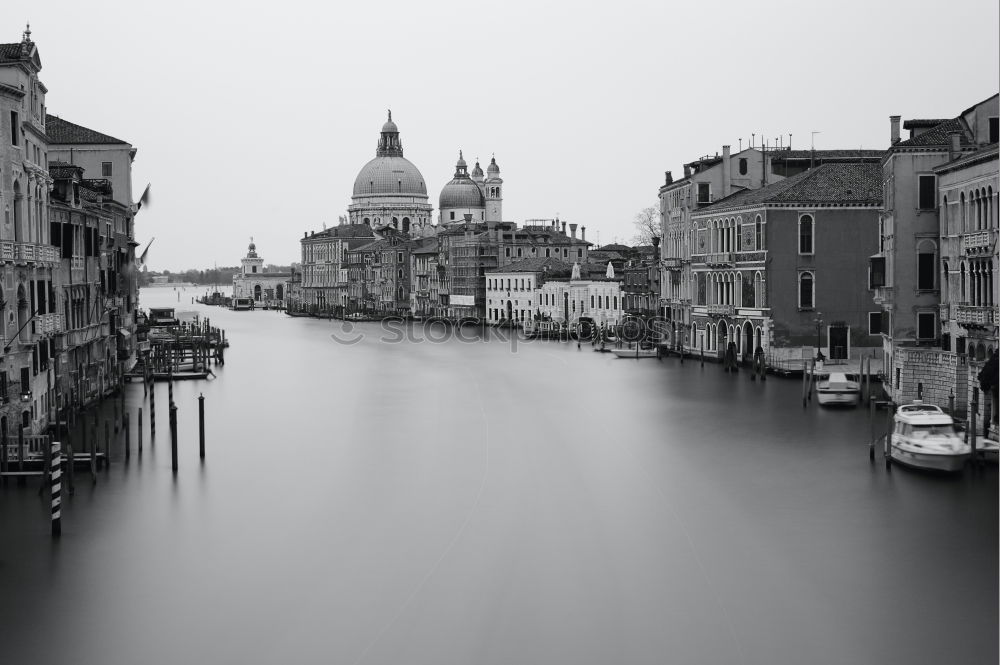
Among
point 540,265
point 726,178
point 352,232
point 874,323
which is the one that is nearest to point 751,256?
point 874,323

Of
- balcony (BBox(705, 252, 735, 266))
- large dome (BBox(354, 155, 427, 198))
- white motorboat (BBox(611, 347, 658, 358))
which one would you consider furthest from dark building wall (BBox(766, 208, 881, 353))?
large dome (BBox(354, 155, 427, 198))

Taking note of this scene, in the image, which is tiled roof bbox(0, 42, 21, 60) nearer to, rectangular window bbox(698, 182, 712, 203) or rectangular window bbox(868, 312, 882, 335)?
rectangular window bbox(868, 312, 882, 335)

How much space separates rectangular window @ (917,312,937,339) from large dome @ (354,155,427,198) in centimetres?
7960

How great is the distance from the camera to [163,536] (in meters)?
13.0

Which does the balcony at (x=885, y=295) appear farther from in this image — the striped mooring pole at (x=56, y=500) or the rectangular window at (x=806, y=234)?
the striped mooring pole at (x=56, y=500)

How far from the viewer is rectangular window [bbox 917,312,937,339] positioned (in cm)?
2125

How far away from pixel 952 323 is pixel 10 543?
43.7 ft

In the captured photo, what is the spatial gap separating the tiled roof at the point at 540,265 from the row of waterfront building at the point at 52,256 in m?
28.5

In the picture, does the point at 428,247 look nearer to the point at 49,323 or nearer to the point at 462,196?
the point at 462,196

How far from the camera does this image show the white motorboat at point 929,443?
15.0 m

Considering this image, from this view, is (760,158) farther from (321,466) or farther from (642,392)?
(321,466)

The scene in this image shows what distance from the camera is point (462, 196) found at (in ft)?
278

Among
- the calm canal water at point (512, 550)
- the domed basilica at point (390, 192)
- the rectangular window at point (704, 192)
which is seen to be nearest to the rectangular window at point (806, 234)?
the rectangular window at point (704, 192)

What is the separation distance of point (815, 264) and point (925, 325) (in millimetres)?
8390
